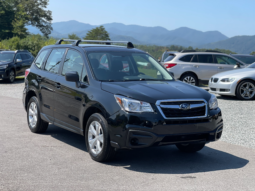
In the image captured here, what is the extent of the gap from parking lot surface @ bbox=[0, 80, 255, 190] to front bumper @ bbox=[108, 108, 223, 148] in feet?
1.41

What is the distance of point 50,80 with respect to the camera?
6738mm

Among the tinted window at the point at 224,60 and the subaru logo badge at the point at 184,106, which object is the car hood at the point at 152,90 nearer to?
the subaru logo badge at the point at 184,106

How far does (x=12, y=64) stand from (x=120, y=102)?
17.6 metres

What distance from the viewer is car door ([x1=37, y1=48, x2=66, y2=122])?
668 cm

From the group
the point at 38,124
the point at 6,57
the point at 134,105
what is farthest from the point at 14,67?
the point at 134,105

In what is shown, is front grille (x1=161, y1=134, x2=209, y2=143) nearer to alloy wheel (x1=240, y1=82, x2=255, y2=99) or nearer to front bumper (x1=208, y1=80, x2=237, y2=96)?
front bumper (x1=208, y1=80, x2=237, y2=96)

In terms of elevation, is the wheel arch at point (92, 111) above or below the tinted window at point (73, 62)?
below

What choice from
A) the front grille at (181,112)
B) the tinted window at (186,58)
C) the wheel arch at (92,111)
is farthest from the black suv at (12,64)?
the front grille at (181,112)

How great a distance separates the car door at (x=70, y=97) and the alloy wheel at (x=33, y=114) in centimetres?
101

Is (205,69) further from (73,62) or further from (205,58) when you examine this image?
(73,62)

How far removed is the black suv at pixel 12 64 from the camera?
2056 centimetres

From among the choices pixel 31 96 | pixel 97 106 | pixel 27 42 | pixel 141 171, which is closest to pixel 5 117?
pixel 31 96

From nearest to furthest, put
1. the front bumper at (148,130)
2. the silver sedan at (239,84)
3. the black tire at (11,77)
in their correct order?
the front bumper at (148,130)
the silver sedan at (239,84)
the black tire at (11,77)

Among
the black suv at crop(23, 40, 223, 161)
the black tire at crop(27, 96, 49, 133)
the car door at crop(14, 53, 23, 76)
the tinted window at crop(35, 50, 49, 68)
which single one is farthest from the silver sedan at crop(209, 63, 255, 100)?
the car door at crop(14, 53, 23, 76)
